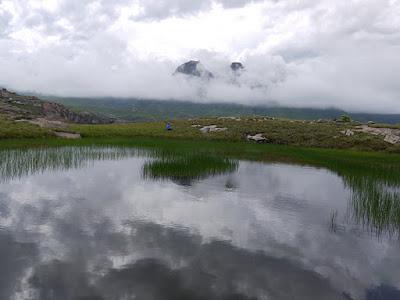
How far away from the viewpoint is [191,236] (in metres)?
20.0

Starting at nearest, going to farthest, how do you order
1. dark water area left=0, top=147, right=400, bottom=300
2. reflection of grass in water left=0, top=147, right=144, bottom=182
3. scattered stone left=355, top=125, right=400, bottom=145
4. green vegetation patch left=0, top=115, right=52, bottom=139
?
dark water area left=0, top=147, right=400, bottom=300
reflection of grass in water left=0, top=147, right=144, bottom=182
green vegetation patch left=0, top=115, right=52, bottom=139
scattered stone left=355, top=125, right=400, bottom=145

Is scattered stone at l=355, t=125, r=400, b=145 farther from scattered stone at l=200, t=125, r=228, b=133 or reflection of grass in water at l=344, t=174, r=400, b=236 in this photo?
reflection of grass in water at l=344, t=174, r=400, b=236

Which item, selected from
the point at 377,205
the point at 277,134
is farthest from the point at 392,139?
the point at 377,205

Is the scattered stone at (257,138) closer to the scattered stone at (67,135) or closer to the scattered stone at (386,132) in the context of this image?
the scattered stone at (386,132)

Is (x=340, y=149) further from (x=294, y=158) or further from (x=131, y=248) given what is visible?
(x=131, y=248)

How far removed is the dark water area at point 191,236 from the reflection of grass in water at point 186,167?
15.9 inches

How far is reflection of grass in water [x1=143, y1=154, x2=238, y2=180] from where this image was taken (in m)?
36.0

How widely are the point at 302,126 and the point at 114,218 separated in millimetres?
74052

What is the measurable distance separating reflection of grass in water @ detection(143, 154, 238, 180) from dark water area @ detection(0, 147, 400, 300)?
40cm

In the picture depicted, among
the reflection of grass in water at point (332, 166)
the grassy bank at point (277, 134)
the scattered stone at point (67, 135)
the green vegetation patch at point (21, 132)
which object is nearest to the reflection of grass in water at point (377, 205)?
the reflection of grass in water at point (332, 166)

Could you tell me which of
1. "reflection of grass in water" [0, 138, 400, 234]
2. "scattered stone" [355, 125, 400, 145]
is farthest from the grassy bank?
"reflection of grass in water" [0, 138, 400, 234]

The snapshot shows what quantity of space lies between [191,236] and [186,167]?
19684 mm

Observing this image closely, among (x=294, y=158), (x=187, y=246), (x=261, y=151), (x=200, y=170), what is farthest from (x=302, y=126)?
(x=187, y=246)

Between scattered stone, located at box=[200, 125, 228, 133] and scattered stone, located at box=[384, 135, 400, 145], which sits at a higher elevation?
scattered stone, located at box=[384, 135, 400, 145]
